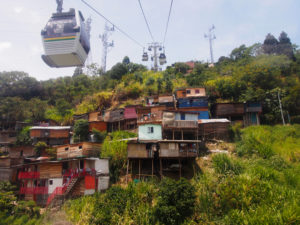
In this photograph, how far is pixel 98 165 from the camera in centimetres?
1911

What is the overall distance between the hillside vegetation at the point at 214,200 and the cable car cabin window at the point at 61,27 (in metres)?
11.3

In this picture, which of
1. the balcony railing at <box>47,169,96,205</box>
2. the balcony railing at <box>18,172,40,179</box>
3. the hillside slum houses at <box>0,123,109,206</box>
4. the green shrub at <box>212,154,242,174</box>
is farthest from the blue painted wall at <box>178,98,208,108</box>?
the balcony railing at <box>18,172,40,179</box>

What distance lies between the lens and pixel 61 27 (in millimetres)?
11117

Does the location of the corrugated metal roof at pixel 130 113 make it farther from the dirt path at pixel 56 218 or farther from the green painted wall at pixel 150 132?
the dirt path at pixel 56 218

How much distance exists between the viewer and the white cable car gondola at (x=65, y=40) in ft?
35.4

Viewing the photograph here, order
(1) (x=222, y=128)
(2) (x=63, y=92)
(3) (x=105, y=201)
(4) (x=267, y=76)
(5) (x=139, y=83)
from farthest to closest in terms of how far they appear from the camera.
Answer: (2) (x=63, y=92), (5) (x=139, y=83), (4) (x=267, y=76), (1) (x=222, y=128), (3) (x=105, y=201)

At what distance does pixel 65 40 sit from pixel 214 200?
44.2ft

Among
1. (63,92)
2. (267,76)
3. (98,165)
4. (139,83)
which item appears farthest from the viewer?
(63,92)

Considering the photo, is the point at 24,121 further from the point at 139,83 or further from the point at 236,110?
the point at 236,110

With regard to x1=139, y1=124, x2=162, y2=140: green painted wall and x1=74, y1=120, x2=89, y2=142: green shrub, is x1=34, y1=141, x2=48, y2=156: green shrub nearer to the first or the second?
x1=74, y1=120, x2=89, y2=142: green shrub

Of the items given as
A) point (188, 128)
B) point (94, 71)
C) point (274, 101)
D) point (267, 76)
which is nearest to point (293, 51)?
point (267, 76)

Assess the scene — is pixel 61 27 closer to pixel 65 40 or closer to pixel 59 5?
pixel 65 40

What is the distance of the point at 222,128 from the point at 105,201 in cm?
1467

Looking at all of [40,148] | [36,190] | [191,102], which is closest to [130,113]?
[191,102]
